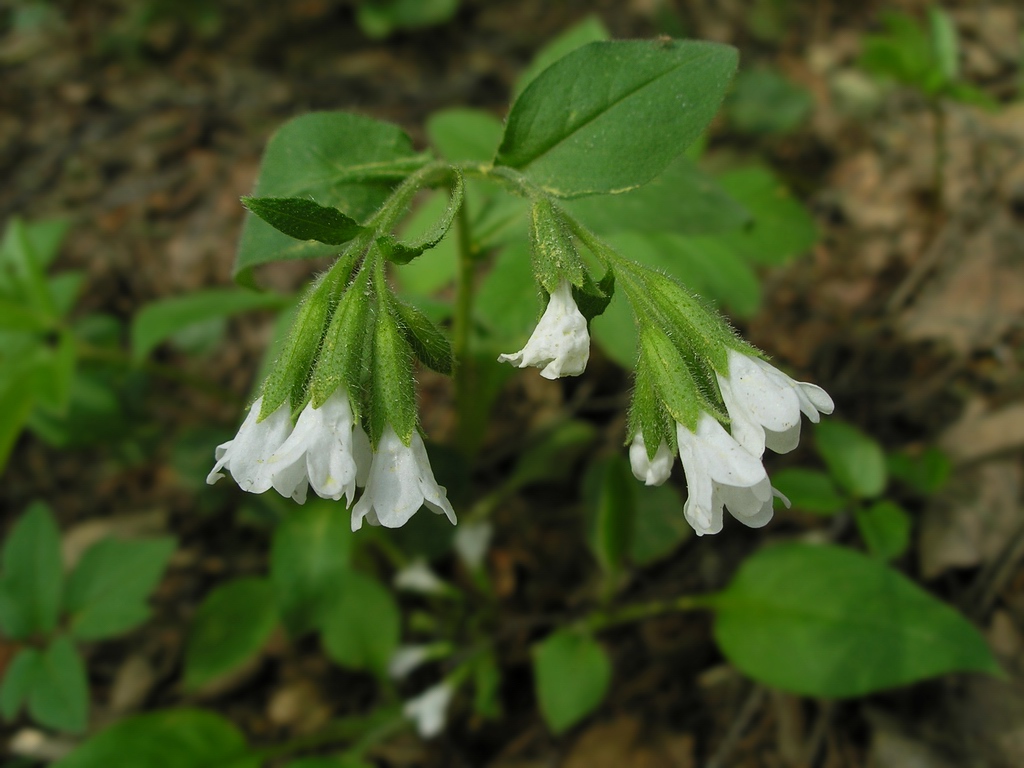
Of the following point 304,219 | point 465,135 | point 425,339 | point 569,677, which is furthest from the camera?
point 465,135

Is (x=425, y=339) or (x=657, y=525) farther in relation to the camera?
(x=657, y=525)

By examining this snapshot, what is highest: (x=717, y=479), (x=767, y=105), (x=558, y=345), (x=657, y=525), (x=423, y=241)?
(x=423, y=241)

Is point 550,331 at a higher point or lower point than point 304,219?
lower

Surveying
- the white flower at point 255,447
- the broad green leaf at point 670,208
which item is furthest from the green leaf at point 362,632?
the broad green leaf at point 670,208

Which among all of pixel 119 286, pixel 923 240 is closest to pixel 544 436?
pixel 923 240

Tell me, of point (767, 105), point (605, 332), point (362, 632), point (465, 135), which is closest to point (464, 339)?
point (605, 332)

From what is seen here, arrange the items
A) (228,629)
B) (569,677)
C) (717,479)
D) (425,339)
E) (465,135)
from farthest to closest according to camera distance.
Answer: (465,135) < (228,629) < (569,677) < (425,339) < (717,479)

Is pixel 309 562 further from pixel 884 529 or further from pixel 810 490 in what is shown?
pixel 884 529
